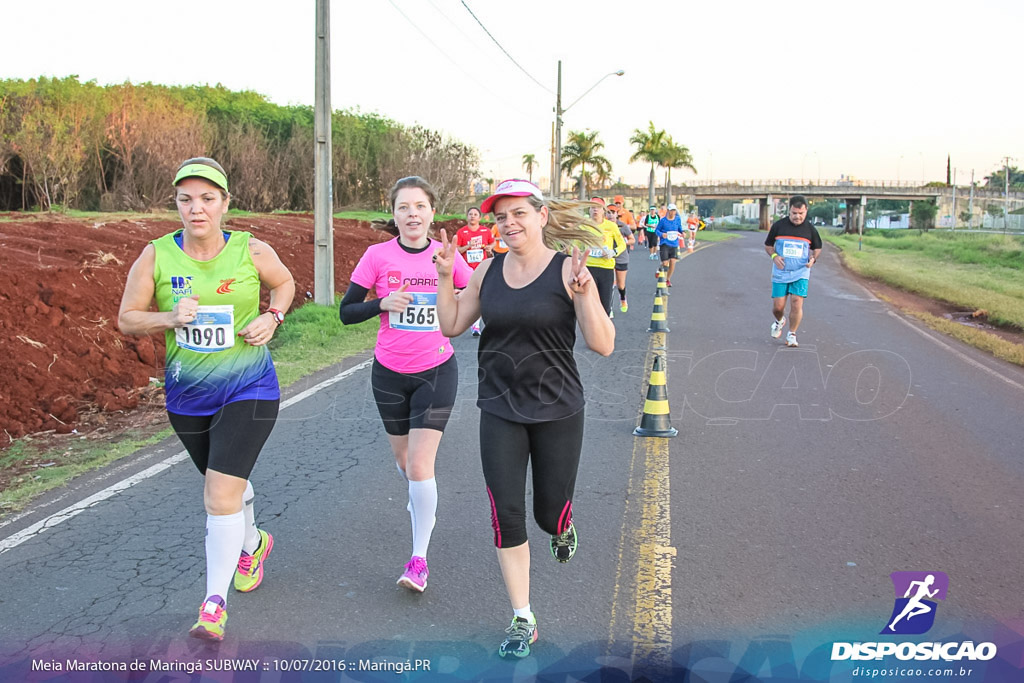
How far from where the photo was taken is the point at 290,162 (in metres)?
48.8

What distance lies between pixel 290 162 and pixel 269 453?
44.8 metres

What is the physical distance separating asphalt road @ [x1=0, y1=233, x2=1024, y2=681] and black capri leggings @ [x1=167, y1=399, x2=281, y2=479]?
747mm

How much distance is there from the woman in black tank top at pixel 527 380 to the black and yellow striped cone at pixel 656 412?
11.8 ft

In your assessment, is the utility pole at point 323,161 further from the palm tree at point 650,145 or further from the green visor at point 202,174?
the palm tree at point 650,145

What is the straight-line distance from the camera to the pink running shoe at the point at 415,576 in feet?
13.8

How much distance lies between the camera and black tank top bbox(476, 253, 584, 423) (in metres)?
3.65

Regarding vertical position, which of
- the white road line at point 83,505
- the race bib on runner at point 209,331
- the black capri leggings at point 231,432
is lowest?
the white road line at point 83,505

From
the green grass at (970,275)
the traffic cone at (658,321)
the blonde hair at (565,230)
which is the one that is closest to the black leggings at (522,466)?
the blonde hair at (565,230)

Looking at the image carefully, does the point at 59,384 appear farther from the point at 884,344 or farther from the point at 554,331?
the point at 884,344

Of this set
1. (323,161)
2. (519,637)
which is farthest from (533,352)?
(323,161)

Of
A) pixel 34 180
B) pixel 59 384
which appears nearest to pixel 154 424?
pixel 59 384

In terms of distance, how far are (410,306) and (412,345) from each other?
0.21 metres

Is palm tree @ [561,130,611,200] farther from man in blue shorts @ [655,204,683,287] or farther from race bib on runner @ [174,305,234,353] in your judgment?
race bib on runner @ [174,305,234,353]

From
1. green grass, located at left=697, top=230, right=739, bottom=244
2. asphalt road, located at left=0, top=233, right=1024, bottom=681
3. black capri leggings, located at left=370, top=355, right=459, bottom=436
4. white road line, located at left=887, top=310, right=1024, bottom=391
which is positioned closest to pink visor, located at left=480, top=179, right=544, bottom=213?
black capri leggings, located at left=370, top=355, right=459, bottom=436
